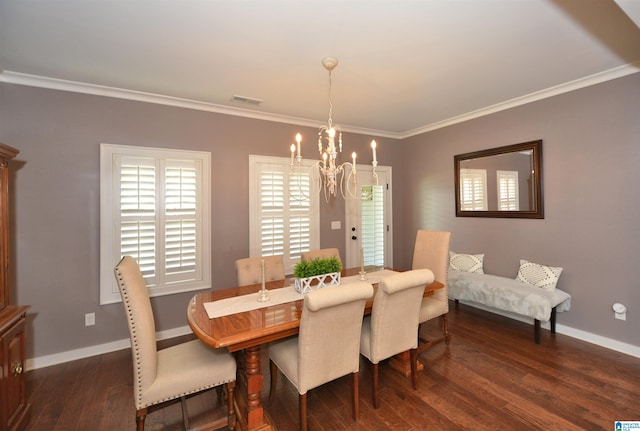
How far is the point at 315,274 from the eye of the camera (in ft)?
7.61

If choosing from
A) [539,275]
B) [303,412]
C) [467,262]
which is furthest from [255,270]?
[539,275]

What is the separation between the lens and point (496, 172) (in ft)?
12.3

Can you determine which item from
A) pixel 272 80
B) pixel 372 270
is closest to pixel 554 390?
pixel 372 270

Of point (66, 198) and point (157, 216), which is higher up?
point (66, 198)

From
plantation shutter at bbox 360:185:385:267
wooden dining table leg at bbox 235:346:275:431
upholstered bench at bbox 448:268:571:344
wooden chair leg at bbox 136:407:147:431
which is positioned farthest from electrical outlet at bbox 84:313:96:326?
upholstered bench at bbox 448:268:571:344

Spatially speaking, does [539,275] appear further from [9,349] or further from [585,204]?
[9,349]

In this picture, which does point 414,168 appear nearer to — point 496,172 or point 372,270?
point 496,172

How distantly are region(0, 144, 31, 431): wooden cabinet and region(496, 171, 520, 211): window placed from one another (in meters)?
4.73

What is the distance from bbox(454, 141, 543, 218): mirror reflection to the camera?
133 inches

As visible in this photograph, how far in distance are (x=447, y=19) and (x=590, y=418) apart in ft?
9.33

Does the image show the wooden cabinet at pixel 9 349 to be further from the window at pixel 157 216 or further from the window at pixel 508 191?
the window at pixel 508 191

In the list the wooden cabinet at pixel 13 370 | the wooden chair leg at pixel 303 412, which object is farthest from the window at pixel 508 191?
the wooden cabinet at pixel 13 370

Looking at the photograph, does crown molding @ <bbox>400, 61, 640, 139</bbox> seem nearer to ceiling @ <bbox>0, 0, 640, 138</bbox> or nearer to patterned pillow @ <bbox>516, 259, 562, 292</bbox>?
ceiling @ <bbox>0, 0, 640, 138</bbox>

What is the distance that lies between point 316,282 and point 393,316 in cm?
74
